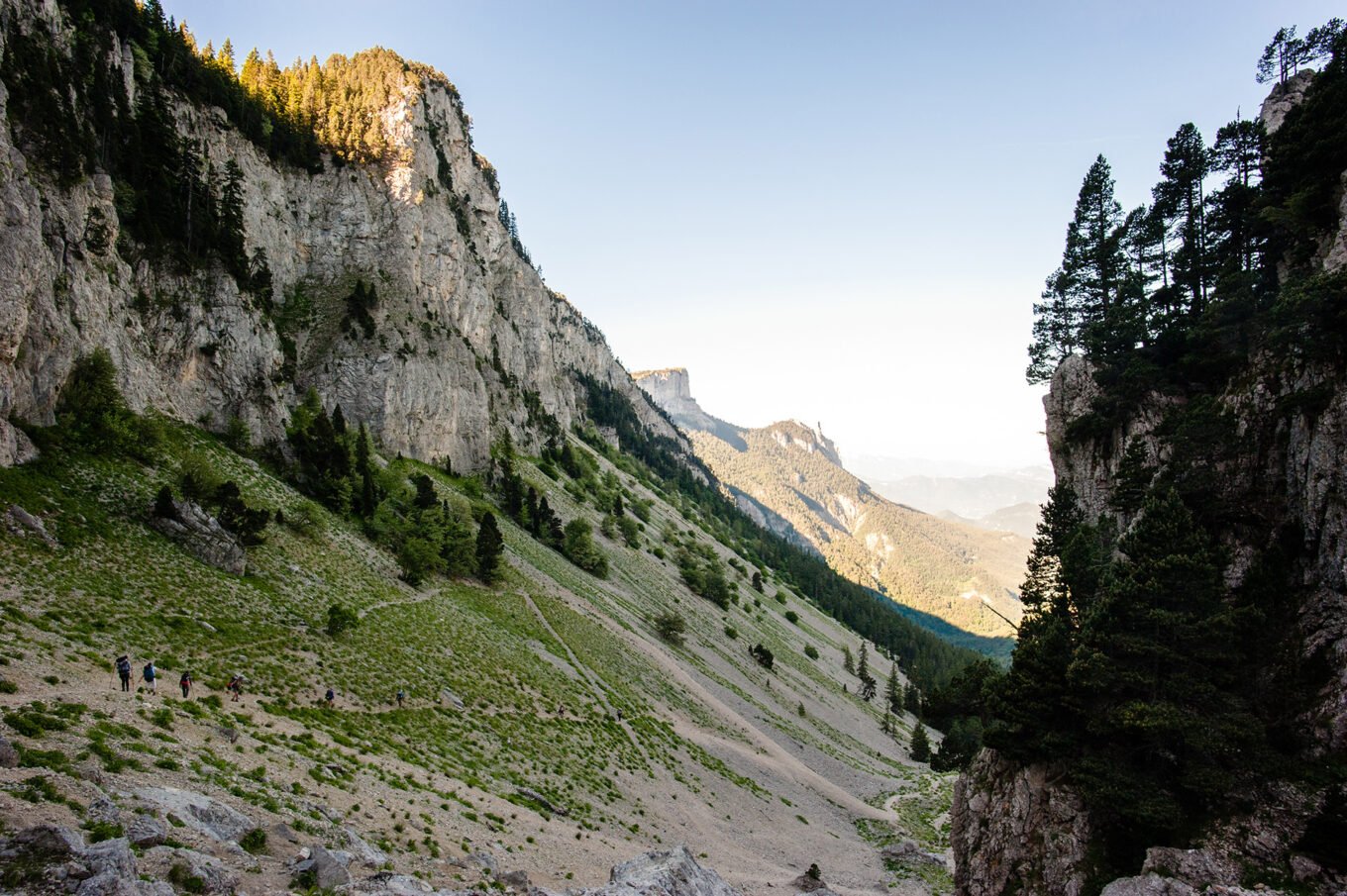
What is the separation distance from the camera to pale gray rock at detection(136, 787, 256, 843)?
13805 millimetres

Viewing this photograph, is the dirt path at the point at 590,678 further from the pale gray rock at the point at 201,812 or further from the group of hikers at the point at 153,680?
the pale gray rock at the point at 201,812

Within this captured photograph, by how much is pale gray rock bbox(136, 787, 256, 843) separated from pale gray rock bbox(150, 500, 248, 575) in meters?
23.1

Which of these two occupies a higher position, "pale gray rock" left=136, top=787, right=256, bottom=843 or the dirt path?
"pale gray rock" left=136, top=787, right=256, bottom=843

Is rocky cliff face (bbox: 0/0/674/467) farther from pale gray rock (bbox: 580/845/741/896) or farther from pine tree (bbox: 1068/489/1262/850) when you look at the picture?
pine tree (bbox: 1068/489/1262/850)

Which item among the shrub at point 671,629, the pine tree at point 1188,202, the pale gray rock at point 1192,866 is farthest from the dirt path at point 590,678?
the pine tree at point 1188,202

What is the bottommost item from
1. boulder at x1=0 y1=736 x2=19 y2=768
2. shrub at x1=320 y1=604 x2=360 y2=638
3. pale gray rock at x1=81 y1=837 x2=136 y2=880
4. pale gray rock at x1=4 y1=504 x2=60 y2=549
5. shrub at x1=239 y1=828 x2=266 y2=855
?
shrub at x1=320 y1=604 x2=360 y2=638

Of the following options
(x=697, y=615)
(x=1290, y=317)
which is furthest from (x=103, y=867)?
(x=697, y=615)

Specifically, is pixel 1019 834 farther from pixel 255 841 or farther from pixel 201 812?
pixel 201 812

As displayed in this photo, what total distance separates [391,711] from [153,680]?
11321 millimetres

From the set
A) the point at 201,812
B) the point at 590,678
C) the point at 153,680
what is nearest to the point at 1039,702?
the point at 201,812

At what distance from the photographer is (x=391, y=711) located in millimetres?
30391

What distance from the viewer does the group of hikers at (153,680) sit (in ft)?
66.3

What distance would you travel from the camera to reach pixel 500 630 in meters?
48.2

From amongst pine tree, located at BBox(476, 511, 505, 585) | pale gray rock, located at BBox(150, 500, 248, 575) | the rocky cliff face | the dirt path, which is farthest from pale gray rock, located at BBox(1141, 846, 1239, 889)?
pine tree, located at BBox(476, 511, 505, 585)
